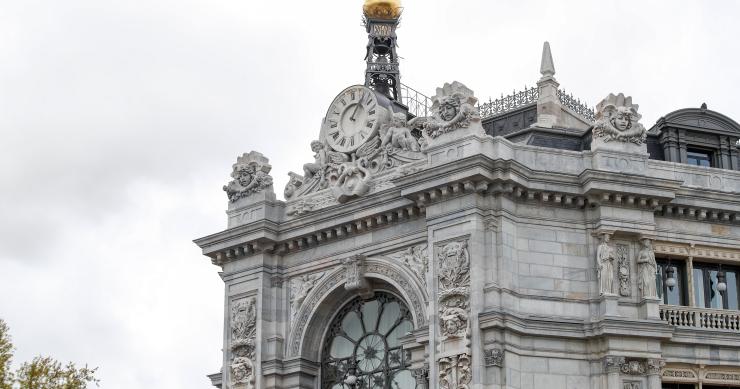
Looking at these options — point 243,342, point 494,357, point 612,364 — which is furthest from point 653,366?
point 243,342

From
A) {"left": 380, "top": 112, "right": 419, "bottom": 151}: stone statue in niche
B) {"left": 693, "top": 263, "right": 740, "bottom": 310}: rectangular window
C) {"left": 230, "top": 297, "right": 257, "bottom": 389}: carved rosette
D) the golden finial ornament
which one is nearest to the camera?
{"left": 693, "top": 263, "right": 740, "bottom": 310}: rectangular window

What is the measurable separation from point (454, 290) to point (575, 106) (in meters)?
13.2

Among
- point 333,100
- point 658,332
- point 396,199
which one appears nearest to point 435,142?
point 396,199

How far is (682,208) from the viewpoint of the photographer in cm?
4559

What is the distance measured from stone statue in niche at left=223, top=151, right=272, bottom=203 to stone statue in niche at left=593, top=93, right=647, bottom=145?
38.0 ft

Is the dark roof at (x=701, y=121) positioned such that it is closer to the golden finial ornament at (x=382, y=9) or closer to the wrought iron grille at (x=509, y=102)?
the wrought iron grille at (x=509, y=102)

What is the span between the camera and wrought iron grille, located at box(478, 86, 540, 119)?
172 ft

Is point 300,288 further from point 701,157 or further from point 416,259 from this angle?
point 701,157

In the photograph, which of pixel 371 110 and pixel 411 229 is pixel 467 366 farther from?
pixel 371 110

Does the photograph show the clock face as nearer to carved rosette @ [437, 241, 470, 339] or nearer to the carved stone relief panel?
carved rosette @ [437, 241, 470, 339]

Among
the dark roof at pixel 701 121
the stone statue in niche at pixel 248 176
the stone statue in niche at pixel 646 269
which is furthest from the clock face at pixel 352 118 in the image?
the stone statue in niche at pixel 646 269

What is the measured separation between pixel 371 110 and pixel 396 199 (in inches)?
153

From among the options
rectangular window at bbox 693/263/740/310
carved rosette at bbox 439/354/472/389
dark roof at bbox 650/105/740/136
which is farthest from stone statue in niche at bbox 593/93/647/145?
carved rosette at bbox 439/354/472/389

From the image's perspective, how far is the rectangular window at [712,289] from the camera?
45888 mm
